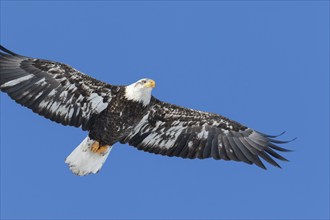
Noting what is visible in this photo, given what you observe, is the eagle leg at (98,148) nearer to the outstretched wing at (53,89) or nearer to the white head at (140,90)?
the outstretched wing at (53,89)

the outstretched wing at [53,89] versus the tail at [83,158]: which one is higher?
the outstretched wing at [53,89]

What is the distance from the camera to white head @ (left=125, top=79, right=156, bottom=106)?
17.4 m

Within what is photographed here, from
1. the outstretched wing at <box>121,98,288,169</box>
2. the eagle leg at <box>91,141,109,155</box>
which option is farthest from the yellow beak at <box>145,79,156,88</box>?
the eagle leg at <box>91,141,109,155</box>

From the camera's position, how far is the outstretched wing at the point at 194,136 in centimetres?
1866

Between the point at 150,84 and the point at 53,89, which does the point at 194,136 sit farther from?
the point at 53,89

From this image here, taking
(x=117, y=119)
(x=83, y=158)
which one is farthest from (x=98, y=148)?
(x=117, y=119)

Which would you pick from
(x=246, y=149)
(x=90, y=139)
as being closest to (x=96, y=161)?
(x=90, y=139)

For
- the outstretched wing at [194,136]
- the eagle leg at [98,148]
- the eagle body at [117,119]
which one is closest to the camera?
the eagle body at [117,119]

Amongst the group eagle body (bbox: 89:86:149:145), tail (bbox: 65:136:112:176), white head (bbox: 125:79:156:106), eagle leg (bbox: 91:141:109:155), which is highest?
white head (bbox: 125:79:156:106)

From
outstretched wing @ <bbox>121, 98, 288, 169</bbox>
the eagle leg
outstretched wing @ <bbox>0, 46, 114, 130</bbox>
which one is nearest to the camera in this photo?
outstretched wing @ <bbox>0, 46, 114, 130</bbox>

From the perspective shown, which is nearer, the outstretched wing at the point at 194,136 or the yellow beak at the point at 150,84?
the yellow beak at the point at 150,84

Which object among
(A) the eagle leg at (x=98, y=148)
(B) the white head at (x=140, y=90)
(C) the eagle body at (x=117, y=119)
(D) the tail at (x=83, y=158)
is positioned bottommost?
(D) the tail at (x=83, y=158)

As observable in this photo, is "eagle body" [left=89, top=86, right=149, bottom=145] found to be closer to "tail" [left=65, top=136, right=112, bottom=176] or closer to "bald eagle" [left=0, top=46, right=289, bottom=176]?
"bald eagle" [left=0, top=46, right=289, bottom=176]

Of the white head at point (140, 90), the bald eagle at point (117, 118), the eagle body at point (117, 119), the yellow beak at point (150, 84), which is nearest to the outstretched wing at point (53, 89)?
the bald eagle at point (117, 118)
